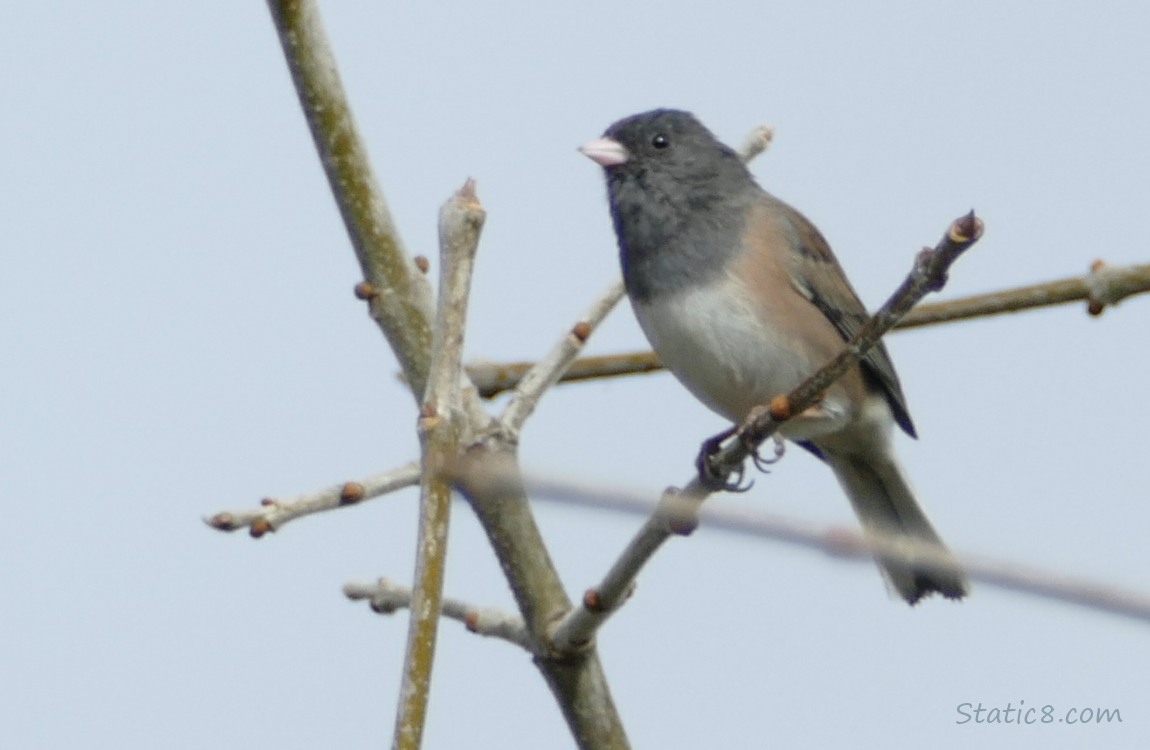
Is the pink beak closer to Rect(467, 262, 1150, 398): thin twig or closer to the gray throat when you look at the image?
the gray throat

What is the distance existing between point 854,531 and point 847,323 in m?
2.44

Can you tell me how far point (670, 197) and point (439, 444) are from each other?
6.14ft

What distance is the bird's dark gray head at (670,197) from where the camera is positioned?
8.82 ft

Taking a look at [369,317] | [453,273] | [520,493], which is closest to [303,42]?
[369,317]

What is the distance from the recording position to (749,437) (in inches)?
67.7

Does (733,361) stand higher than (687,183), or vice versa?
(687,183)

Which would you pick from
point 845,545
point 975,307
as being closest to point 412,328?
point 975,307

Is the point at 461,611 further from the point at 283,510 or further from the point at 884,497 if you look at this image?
the point at 884,497

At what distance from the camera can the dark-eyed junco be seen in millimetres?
2592

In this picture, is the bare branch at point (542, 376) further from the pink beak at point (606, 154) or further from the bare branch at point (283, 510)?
the pink beak at point (606, 154)

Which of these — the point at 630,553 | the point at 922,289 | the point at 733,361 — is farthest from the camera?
the point at 733,361

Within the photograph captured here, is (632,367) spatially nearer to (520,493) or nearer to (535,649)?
(535,649)

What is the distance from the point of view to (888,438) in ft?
9.64

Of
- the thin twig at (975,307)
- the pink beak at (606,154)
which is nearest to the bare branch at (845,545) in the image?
the thin twig at (975,307)
